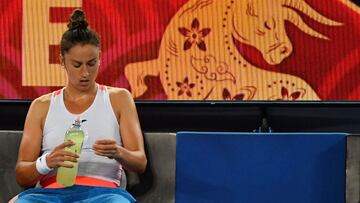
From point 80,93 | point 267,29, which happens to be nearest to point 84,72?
point 80,93

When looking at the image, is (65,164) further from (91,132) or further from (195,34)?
(195,34)

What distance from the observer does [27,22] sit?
115 inches

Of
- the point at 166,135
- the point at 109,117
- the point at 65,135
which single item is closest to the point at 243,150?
the point at 166,135

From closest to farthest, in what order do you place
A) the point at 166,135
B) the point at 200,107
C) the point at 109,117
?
the point at 109,117 < the point at 166,135 < the point at 200,107

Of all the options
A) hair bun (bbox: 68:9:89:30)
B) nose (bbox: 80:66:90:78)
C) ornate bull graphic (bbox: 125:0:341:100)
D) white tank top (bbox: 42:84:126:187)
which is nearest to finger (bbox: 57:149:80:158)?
white tank top (bbox: 42:84:126:187)

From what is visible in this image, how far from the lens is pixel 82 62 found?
7.97ft

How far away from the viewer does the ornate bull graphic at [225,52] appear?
9.12 ft

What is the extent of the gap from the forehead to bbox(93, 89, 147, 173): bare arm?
192mm

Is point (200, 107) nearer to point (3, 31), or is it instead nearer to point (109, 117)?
point (109, 117)

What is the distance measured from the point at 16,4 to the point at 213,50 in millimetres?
861

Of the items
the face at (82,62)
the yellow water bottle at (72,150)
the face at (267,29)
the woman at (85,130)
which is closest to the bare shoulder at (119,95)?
the woman at (85,130)

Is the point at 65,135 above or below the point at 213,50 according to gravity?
below

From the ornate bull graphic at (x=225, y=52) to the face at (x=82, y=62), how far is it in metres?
0.43

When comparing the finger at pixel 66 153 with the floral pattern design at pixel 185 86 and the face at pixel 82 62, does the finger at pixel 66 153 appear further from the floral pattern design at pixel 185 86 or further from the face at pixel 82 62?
the floral pattern design at pixel 185 86
